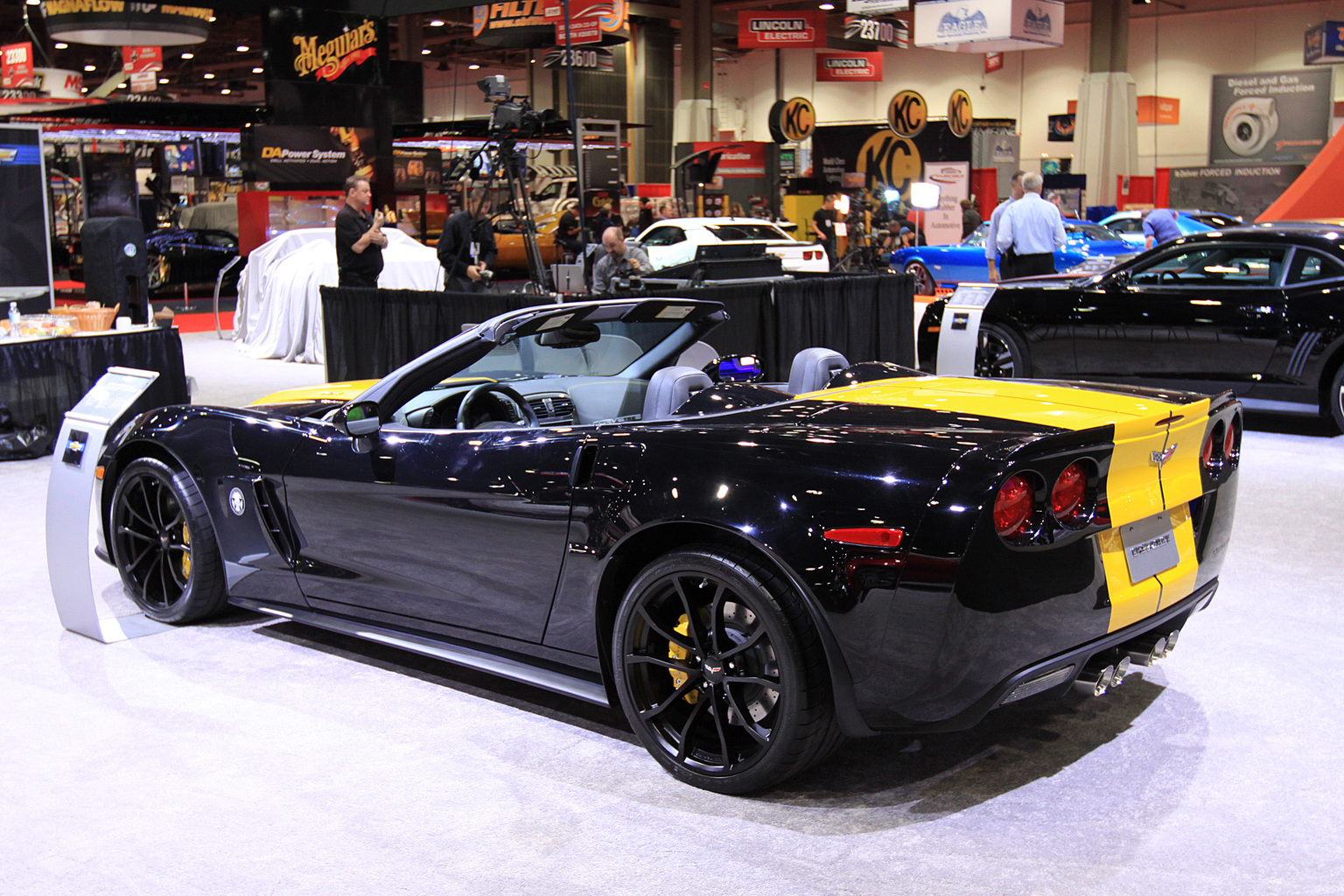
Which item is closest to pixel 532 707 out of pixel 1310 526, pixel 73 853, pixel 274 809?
pixel 274 809

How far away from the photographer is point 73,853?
2875mm

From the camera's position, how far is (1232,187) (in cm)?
2877

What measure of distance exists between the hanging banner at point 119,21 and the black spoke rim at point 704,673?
14.4 m

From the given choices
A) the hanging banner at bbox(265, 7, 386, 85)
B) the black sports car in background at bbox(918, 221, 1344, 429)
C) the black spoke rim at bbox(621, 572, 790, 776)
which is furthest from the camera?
the hanging banner at bbox(265, 7, 386, 85)

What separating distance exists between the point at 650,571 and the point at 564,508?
0.33 meters

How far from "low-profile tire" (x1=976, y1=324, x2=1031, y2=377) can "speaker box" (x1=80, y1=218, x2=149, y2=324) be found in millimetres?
6713

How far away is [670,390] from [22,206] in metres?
10.2

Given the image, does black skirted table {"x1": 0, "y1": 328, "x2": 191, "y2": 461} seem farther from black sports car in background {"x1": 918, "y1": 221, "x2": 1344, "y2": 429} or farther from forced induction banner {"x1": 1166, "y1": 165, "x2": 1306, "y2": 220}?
forced induction banner {"x1": 1166, "y1": 165, "x2": 1306, "y2": 220}

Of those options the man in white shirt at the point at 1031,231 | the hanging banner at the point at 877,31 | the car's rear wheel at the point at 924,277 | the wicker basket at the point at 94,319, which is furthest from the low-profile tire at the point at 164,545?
the hanging banner at the point at 877,31

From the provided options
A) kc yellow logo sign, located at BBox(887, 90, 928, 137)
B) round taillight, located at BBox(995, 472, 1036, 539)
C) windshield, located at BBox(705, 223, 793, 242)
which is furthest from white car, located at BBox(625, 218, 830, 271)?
round taillight, located at BBox(995, 472, 1036, 539)

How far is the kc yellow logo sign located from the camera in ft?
78.9

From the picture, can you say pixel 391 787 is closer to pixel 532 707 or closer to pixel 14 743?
pixel 532 707

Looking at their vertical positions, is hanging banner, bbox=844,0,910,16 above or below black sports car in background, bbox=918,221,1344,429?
above

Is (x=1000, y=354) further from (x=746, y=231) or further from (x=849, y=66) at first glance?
(x=849, y=66)
